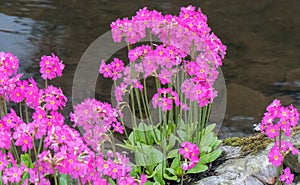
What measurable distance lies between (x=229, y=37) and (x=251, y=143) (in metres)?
4.90

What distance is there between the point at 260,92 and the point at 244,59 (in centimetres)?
114

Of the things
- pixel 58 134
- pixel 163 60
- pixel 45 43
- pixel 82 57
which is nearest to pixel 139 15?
pixel 163 60

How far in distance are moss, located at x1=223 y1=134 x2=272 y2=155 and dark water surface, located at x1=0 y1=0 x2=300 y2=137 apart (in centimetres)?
161

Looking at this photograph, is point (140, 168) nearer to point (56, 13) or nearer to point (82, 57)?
point (82, 57)

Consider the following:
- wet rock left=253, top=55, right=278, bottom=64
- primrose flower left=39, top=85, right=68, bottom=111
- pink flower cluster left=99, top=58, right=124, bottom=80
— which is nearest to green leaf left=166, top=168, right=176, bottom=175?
pink flower cluster left=99, top=58, right=124, bottom=80

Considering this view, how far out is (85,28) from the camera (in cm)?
998

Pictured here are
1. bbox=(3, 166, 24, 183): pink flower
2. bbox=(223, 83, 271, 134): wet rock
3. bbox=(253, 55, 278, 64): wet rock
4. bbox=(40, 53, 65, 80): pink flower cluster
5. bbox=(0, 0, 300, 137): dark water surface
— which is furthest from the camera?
bbox=(253, 55, 278, 64): wet rock

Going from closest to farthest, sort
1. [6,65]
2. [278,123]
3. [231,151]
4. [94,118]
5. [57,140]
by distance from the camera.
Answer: [57,140] → [94,118] → [278,123] → [6,65] → [231,151]

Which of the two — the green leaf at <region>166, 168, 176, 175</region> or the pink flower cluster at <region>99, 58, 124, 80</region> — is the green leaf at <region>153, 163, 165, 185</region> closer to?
the green leaf at <region>166, 168, 176, 175</region>

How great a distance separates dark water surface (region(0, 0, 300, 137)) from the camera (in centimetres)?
781

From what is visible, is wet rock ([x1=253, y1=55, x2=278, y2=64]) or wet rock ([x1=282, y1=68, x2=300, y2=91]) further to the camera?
wet rock ([x1=253, y1=55, x2=278, y2=64])

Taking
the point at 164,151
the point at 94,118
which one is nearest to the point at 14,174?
the point at 94,118

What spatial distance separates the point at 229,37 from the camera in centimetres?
969

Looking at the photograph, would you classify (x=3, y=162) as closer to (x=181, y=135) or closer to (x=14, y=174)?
(x=14, y=174)
